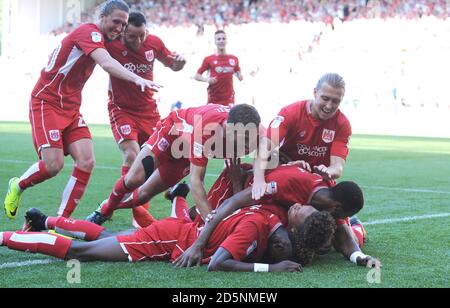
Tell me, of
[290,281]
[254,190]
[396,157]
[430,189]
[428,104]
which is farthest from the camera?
[428,104]

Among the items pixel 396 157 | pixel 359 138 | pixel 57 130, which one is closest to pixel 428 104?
pixel 359 138

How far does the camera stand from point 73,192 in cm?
A: 705

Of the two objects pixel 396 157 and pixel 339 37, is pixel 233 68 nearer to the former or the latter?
pixel 396 157

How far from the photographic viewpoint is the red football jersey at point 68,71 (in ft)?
22.9

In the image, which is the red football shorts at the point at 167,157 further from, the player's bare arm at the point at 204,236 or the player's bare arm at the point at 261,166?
the player's bare arm at the point at 204,236

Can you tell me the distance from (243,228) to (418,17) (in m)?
27.4

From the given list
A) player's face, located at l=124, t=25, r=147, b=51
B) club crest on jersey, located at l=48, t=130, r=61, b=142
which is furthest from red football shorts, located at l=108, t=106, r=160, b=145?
club crest on jersey, located at l=48, t=130, r=61, b=142

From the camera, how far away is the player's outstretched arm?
16.8ft

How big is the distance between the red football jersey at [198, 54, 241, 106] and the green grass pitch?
215 centimetres

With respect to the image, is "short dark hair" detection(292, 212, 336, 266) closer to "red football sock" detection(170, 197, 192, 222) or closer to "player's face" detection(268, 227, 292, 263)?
"player's face" detection(268, 227, 292, 263)

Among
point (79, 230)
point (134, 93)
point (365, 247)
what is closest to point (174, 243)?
point (79, 230)

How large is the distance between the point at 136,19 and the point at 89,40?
4.03 feet

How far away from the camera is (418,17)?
101ft

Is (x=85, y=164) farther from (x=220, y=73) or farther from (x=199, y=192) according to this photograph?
(x=220, y=73)
